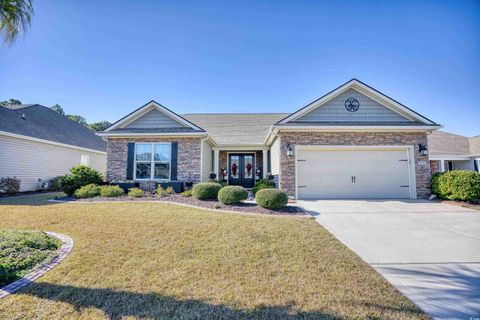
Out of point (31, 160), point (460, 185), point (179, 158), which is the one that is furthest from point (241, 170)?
point (31, 160)

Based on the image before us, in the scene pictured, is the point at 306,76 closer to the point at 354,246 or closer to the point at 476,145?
the point at 354,246

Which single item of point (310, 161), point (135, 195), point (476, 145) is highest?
point (476, 145)

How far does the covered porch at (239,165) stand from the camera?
48.3ft

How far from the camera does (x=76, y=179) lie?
10.3 meters

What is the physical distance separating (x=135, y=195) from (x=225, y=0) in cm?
880

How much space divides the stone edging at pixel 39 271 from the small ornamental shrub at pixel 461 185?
512 inches

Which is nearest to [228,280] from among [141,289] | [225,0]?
[141,289]

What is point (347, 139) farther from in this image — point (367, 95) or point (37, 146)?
point (37, 146)

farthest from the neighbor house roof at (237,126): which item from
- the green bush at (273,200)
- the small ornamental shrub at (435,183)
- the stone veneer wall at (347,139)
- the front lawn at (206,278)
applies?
the front lawn at (206,278)

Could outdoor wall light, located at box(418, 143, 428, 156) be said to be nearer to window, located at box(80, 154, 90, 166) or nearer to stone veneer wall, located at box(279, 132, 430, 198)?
stone veneer wall, located at box(279, 132, 430, 198)

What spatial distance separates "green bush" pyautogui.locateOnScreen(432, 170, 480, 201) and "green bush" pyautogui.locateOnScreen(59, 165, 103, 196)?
16532 millimetres

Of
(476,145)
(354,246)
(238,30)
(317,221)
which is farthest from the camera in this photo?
(476,145)

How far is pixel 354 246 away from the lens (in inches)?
174

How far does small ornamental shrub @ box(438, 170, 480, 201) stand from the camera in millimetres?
8398
